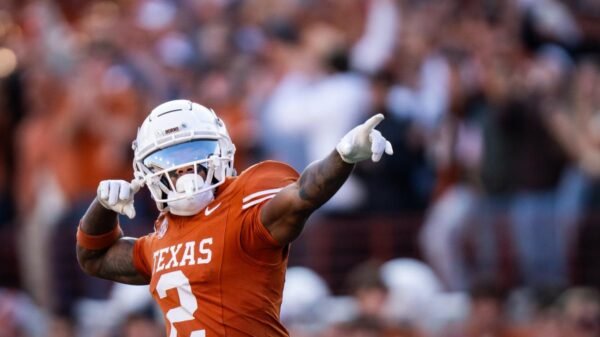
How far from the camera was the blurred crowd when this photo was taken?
37.3 feet

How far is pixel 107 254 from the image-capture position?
7.06 meters

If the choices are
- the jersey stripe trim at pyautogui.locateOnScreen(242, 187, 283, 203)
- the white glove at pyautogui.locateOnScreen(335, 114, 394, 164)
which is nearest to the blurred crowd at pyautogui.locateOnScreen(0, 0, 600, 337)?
the jersey stripe trim at pyautogui.locateOnScreen(242, 187, 283, 203)

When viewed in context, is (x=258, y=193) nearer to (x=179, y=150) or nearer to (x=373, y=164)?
(x=179, y=150)

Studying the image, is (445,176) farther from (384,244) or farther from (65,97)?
(65,97)

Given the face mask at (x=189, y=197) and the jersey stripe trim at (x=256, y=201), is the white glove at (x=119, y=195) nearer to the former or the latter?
the face mask at (x=189, y=197)

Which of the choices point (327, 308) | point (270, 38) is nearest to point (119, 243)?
point (327, 308)

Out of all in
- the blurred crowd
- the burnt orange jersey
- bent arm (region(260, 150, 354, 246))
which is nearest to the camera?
bent arm (region(260, 150, 354, 246))

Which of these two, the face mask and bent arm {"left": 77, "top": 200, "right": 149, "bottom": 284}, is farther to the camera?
bent arm {"left": 77, "top": 200, "right": 149, "bottom": 284}

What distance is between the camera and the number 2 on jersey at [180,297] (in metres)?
6.36

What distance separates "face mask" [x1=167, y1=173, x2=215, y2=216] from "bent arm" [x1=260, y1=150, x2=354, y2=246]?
319 millimetres

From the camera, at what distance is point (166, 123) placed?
Result: 6543mm

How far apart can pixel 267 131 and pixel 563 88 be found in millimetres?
2491

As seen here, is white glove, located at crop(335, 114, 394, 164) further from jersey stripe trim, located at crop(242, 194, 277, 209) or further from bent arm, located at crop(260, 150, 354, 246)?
jersey stripe trim, located at crop(242, 194, 277, 209)

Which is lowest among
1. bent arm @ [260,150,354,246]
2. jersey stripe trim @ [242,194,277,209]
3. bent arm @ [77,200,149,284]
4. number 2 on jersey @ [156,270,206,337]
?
number 2 on jersey @ [156,270,206,337]
